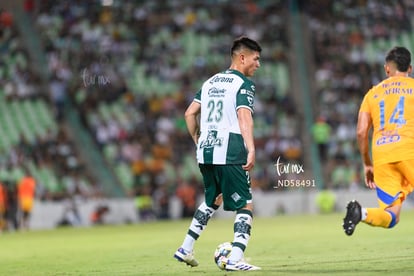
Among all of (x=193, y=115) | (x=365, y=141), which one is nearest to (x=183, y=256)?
(x=193, y=115)

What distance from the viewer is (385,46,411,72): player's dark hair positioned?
10977mm

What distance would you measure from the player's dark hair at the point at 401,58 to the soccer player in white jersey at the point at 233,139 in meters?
1.46

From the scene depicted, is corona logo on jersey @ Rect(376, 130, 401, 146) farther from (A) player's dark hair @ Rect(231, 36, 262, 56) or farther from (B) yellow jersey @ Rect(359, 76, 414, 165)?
(A) player's dark hair @ Rect(231, 36, 262, 56)

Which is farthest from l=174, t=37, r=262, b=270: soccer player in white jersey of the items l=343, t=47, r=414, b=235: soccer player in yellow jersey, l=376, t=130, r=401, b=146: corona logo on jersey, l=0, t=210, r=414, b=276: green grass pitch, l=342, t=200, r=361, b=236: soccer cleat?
l=376, t=130, r=401, b=146: corona logo on jersey

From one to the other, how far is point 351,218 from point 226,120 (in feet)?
5.92

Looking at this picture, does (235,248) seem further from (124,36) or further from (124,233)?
(124,36)

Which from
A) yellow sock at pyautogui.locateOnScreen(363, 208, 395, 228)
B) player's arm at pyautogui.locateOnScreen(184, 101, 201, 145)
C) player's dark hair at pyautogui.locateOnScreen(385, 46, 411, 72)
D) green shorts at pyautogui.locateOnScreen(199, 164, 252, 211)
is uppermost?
player's dark hair at pyautogui.locateOnScreen(385, 46, 411, 72)

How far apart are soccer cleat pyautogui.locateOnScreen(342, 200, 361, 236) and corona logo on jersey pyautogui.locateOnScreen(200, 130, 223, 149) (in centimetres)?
164

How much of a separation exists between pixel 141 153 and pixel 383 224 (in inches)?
891

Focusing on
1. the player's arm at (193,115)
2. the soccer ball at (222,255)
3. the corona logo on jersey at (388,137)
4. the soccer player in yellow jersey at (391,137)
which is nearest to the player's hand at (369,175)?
the soccer player in yellow jersey at (391,137)

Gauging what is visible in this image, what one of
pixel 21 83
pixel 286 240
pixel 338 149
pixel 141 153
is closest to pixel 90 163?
pixel 141 153

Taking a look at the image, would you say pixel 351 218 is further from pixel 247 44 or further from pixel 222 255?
pixel 247 44

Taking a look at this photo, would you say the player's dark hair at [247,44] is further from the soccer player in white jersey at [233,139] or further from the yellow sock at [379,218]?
the yellow sock at [379,218]

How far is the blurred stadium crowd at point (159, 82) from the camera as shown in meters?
31.9
